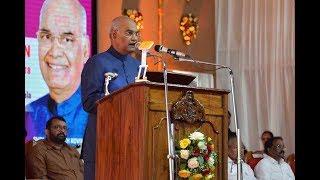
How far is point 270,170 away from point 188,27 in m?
2.91

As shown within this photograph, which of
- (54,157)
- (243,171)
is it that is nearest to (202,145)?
(243,171)

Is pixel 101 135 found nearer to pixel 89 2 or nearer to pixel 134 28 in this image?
pixel 134 28

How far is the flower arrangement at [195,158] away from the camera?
438 centimetres

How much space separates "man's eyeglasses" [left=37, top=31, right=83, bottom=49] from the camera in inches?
321

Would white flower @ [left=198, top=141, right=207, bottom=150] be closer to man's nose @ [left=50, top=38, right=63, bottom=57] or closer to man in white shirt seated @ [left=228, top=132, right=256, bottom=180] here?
man in white shirt seated @ [left=228, top=132, right=256, bottom=180]

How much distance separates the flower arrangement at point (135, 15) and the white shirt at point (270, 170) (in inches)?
103

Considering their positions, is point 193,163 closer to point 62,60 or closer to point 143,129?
point 143,129

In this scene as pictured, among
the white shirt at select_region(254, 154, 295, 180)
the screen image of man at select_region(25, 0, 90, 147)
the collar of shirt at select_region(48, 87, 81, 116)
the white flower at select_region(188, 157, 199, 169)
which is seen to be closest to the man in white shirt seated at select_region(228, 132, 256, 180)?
the white shirt at select_region(254, 154, 295, 180)

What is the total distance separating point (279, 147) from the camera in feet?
26.9

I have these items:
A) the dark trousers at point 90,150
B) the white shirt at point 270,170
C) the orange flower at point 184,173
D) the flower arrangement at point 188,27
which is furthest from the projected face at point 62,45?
the orange flower at point 184,173

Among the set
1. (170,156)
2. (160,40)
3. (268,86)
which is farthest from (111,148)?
(268,86)

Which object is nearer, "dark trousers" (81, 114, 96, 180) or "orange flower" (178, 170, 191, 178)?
"orange flower" (178, 170, 191, 178)

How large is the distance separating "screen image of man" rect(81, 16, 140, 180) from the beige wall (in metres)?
3.32

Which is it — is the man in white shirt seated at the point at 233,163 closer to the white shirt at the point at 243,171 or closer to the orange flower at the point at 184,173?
the white shirt at the point at 243,171
